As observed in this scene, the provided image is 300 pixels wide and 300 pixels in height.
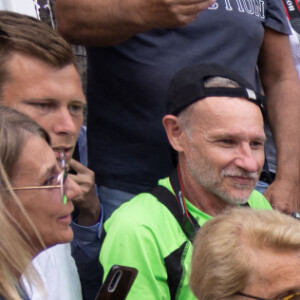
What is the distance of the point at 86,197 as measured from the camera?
2.60 m

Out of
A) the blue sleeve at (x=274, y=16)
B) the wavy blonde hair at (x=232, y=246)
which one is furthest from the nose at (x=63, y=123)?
the blue sleeve at (x=274, y=16)

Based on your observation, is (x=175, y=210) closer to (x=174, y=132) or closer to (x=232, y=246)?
(x=174, y=132)

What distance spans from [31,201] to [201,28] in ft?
4.51

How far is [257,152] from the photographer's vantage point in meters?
2.57

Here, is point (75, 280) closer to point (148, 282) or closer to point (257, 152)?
point (148, 282)

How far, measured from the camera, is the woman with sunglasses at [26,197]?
5.38 feet

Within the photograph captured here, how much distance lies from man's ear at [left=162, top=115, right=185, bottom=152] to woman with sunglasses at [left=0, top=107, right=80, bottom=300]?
77cm

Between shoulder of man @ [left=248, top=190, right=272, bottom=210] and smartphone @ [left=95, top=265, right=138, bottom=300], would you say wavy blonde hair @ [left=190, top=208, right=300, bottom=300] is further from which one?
shoulder of man @ [left=248, top=190, right=272, bottom=210]

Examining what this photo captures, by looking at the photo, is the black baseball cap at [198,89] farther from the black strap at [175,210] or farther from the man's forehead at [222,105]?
the black strap at [175,210]

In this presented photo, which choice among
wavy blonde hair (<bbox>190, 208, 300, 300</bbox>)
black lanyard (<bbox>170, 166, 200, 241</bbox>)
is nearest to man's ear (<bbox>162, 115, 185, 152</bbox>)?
black lanyard (<bbox>170, 166, 200, 241</bbox>)

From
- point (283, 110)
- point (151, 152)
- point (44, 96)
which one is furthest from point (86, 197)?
point (283, 110)


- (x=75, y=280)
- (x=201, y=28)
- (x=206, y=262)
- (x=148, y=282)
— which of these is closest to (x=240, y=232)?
(x=206, y=262)

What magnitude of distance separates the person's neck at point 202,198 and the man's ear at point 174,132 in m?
0.13

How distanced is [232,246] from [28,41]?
1.03 meters
